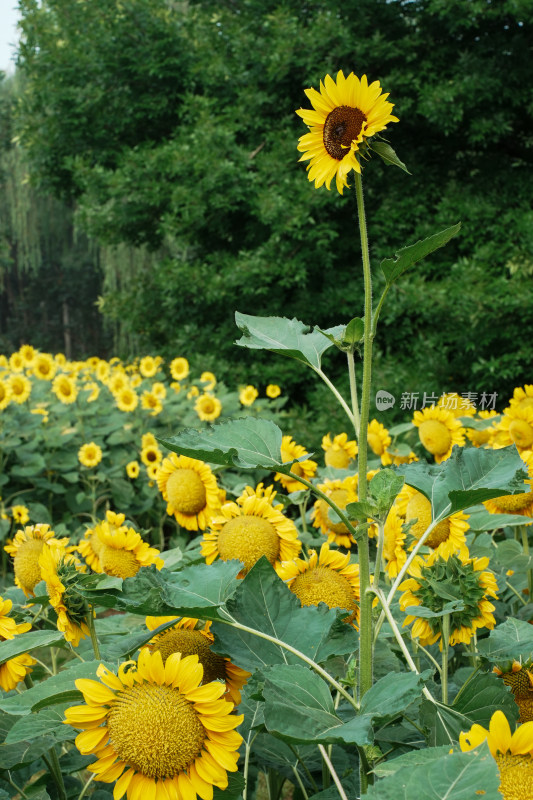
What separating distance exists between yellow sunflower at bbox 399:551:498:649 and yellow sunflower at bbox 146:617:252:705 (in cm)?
23

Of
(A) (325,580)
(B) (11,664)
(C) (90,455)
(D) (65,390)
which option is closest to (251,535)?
(A) (325,580)

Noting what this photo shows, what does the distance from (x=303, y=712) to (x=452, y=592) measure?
308 millimetres

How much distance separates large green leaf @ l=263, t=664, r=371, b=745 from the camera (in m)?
0.56

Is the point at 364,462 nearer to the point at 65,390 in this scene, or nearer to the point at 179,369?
the point at 65,390

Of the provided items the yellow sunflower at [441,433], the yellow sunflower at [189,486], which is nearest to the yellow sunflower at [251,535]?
the yellow sunflower at [189,486]

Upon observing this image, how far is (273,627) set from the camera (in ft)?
2.44

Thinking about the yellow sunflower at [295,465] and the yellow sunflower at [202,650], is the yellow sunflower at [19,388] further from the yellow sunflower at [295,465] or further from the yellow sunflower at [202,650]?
the yellow sunflower at [202,650]

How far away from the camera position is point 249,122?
5.70m

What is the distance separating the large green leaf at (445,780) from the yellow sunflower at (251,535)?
45cm

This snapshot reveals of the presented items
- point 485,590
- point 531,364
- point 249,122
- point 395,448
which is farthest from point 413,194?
point 485,590

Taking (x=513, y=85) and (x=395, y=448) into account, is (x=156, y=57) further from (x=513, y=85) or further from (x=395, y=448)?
(x=395, y=448)

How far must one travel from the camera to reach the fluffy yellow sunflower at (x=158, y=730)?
61 cm

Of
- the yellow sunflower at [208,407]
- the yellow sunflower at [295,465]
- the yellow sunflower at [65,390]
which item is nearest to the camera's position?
the yellow sunflower at [295,465]

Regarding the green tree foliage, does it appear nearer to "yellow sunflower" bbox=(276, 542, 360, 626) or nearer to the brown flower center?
"yellow sunflower" bbox=(276, 542, 360, 626)
